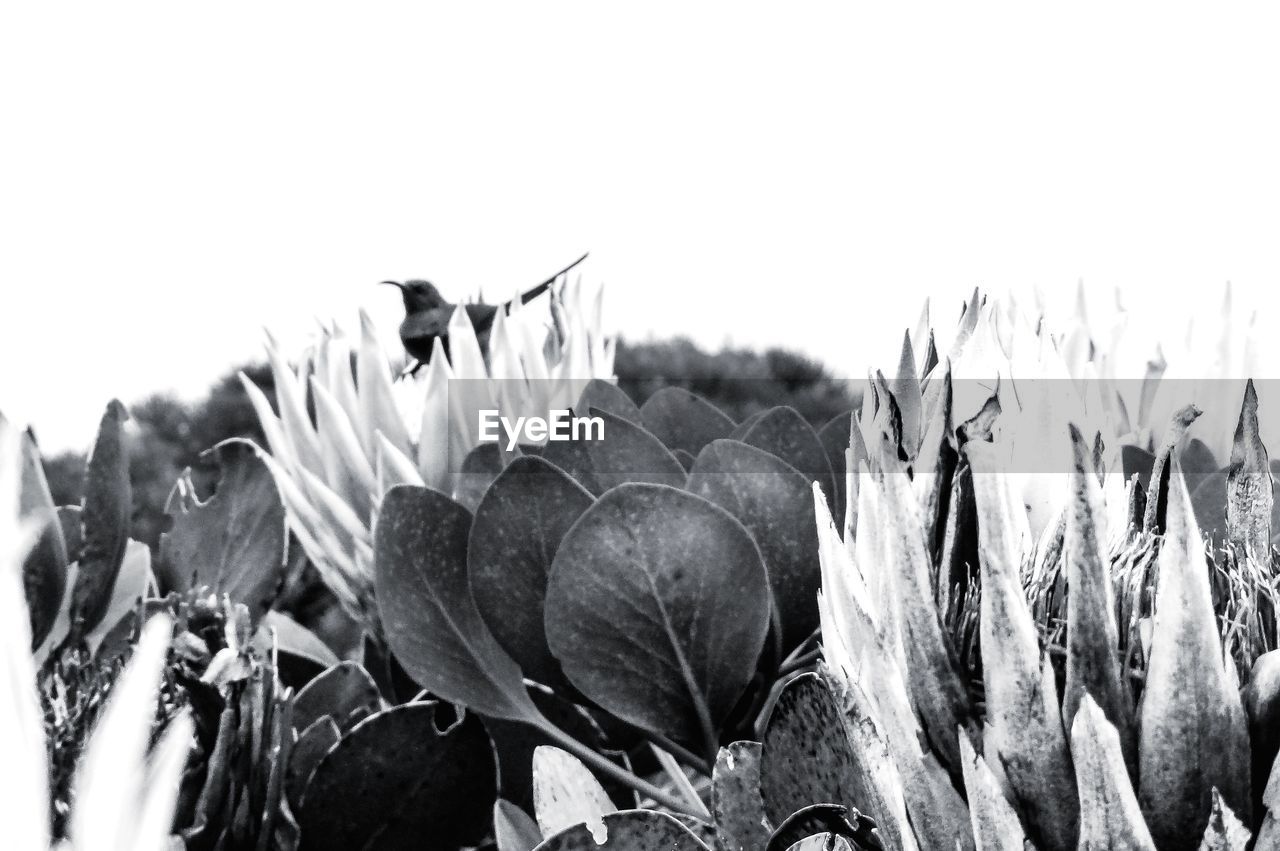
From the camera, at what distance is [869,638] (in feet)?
0.93

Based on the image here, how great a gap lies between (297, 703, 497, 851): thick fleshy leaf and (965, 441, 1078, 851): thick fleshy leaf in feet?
0.73

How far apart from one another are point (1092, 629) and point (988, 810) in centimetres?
5

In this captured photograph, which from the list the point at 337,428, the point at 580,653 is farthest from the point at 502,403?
the point at 580,653

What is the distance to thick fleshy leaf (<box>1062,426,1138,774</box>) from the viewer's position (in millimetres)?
256

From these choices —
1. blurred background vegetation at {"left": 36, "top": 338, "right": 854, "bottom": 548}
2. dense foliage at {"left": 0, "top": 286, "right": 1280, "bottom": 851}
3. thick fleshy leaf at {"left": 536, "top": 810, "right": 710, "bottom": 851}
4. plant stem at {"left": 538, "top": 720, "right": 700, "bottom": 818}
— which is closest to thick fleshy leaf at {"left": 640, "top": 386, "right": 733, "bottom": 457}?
dense foliage at {"left": 0, "top": 286, "right": 1280, "bottom": 851}

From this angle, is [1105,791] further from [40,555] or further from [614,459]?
[40,555]

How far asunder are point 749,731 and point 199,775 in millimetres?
214

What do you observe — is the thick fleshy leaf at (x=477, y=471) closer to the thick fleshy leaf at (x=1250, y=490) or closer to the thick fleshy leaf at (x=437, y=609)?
the thick fleshy leaf at (x=437, y=609)

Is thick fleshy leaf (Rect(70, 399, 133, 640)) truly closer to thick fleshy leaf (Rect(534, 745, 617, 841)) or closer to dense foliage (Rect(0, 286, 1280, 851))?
dense foliage (Rect(0, 286, 1280, 851))

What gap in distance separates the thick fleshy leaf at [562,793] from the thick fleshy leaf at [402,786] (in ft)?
0.20

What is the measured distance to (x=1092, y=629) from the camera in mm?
257

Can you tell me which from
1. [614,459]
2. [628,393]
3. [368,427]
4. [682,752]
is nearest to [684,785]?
[682,752]

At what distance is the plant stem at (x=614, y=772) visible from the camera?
0.43 metres

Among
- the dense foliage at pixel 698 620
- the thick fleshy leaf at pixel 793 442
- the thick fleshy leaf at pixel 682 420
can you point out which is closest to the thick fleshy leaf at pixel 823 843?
the dense foliage at pixel 698 620
